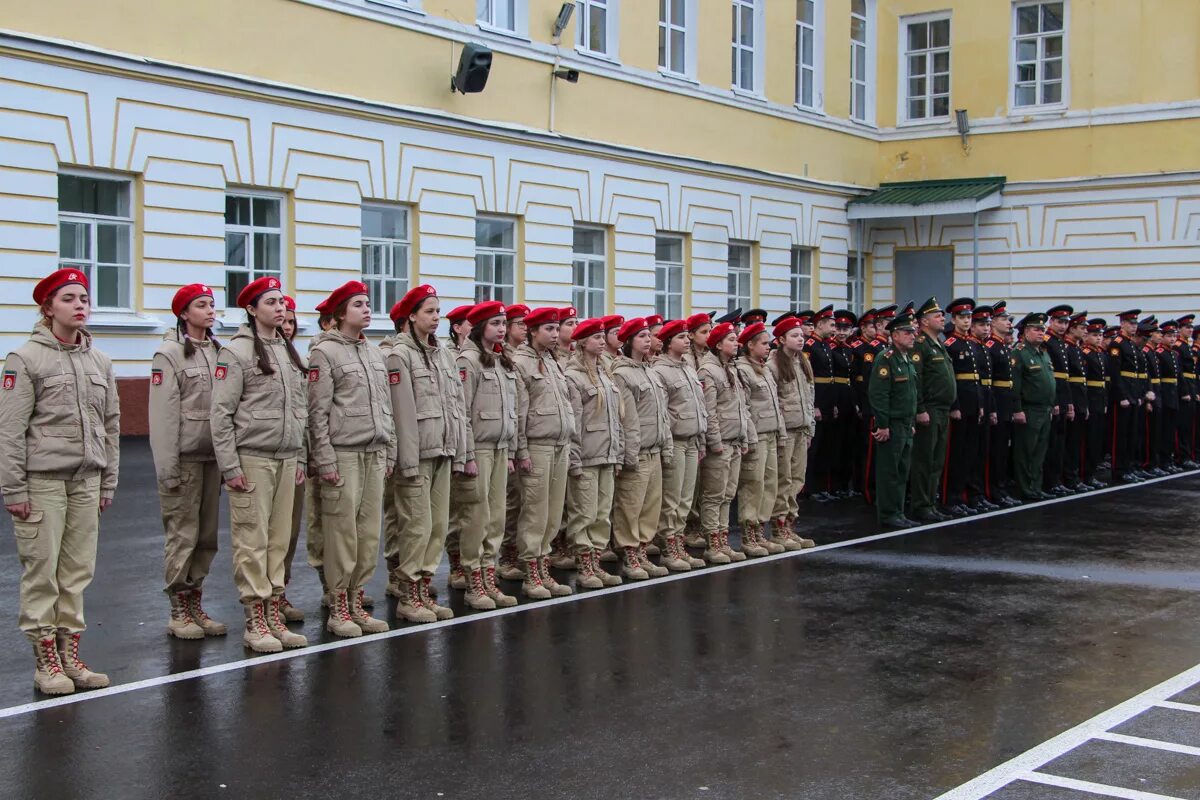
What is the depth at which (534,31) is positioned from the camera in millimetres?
22359

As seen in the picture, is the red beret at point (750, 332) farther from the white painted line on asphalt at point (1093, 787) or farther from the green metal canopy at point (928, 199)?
the green metal canopy at point (928, 199)

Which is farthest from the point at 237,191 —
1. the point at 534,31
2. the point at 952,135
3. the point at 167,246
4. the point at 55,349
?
the point at 952,135

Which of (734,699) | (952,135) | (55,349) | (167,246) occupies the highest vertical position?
(952,135)

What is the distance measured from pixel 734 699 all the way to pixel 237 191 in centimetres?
1311

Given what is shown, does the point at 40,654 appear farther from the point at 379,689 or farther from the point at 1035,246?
the point at 1035,246

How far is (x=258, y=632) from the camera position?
26.5ft

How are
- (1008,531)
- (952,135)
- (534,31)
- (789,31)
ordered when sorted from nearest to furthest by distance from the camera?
(1008,531), (534,31), (789,31), (952,135)

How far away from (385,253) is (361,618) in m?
12.4

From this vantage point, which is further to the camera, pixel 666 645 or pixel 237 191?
pixel 237 191

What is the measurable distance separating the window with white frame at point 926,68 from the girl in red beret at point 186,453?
81.9 feet

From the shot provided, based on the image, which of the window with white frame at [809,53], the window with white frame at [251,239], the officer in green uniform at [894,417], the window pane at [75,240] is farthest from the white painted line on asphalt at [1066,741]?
the window with white frame at [809,53]

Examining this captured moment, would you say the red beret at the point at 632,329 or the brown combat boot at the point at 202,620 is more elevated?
the red beret at the point at 632,329

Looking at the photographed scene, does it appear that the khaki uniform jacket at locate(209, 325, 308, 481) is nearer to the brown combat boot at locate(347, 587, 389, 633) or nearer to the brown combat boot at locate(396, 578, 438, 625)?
the brown combat boot at locate(347, 587, 389, 633)

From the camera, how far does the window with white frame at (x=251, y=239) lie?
18297 mm
